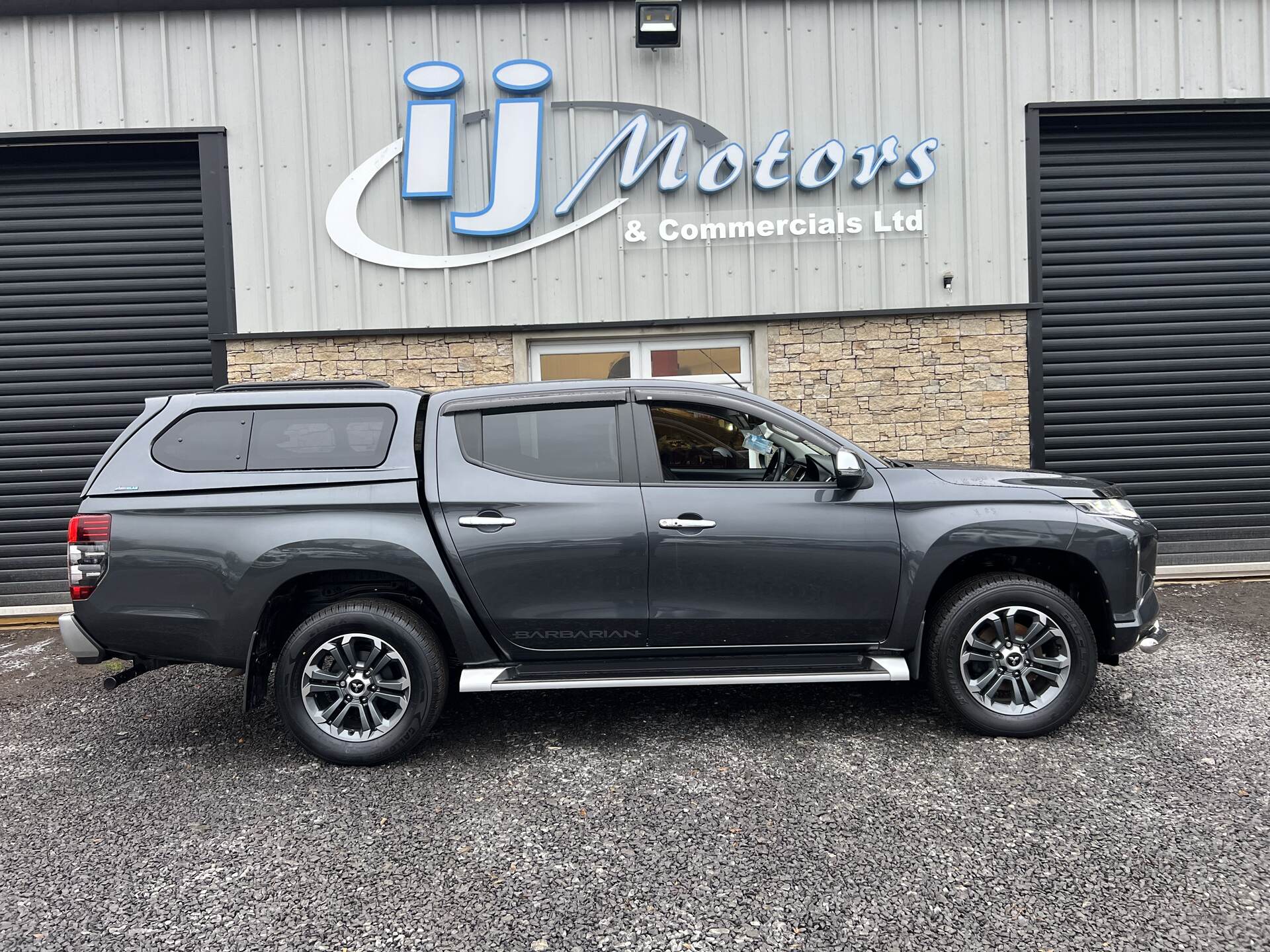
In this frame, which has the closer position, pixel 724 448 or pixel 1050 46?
pixel 724 448

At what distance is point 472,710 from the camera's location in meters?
4.40

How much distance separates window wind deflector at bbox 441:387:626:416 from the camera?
396 cm

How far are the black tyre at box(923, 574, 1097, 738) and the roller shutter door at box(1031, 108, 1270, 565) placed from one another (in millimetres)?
4724

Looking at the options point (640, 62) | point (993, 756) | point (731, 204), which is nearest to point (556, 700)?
point (993, 756)

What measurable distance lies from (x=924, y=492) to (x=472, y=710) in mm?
2630

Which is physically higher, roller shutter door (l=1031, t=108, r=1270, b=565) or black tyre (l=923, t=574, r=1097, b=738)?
roller shutter door (l=1031, t=108, r=1270, b=565)

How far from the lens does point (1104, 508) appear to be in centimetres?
386

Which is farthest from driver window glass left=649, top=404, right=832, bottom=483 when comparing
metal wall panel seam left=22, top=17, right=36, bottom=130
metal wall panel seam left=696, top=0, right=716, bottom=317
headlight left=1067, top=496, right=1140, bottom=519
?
metal wall panel seam left=22, top=17, right=36, bottom=130

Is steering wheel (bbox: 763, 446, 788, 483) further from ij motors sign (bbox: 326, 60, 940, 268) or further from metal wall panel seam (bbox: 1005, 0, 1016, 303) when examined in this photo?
metal wall panel seam (bbox: 1005, 0, 1016, 303)

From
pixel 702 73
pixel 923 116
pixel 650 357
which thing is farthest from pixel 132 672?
pixel 923 116

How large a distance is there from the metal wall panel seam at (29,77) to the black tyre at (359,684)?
6834 millimetres

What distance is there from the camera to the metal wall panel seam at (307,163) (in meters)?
7.39

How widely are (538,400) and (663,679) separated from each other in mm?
1470

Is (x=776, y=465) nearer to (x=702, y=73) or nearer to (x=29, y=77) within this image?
(x=702, y=73)
